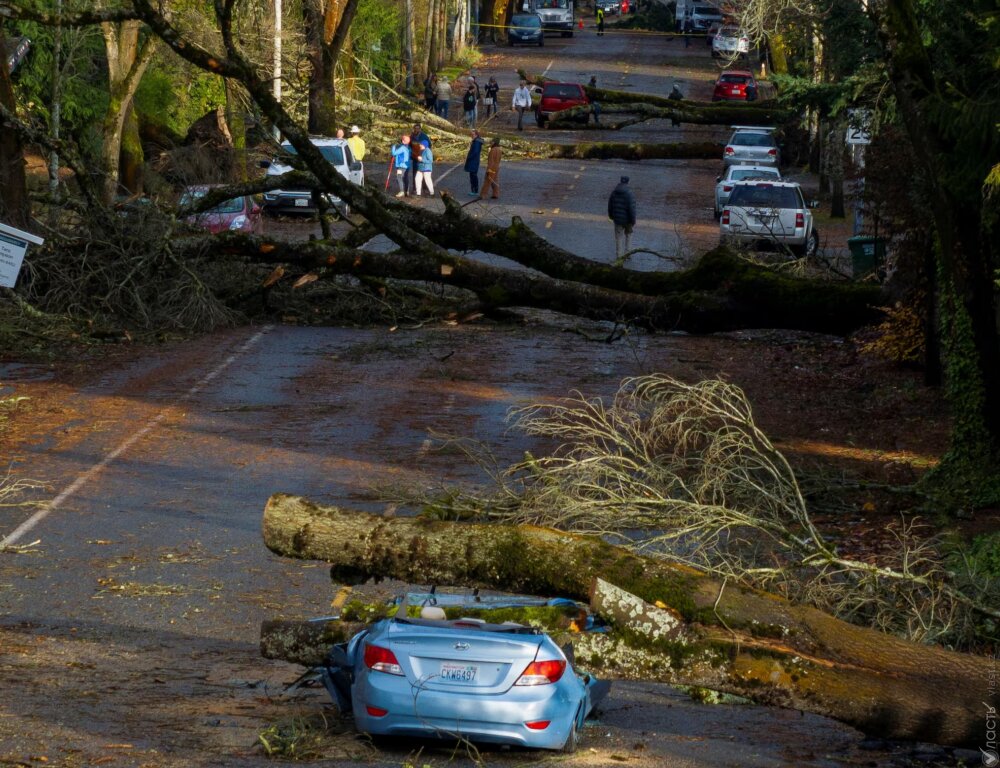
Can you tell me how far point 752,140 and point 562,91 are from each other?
1007 cm

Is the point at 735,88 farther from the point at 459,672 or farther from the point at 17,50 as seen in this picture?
the point at 459,672

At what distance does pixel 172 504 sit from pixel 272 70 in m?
24.1

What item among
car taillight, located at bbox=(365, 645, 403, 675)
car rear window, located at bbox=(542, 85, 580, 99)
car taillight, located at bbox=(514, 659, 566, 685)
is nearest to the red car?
car rear window, located at bbox=(542, 85, 580, 99)

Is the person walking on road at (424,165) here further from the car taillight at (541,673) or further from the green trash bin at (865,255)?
the car taillight at (541,673)

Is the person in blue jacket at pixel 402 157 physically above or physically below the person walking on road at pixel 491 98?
below

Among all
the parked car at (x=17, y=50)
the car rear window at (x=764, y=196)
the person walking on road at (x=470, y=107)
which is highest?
the parked car at (x=17, y=50)

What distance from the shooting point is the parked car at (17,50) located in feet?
120

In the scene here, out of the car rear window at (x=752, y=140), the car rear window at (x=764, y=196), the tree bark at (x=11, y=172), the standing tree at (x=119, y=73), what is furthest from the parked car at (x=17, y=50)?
the car rear window at (x=752, y=140)

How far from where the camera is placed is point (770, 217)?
2973cm

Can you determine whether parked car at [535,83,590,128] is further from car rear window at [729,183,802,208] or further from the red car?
car rear window at [729,183,802,208]

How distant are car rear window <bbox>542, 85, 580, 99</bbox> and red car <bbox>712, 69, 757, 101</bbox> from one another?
6.48 metres

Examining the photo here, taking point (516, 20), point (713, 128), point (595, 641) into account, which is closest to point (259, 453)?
point (595, 641)

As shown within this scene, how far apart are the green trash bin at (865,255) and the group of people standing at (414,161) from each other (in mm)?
15054

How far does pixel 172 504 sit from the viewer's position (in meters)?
14.3
